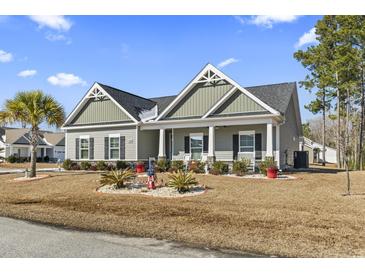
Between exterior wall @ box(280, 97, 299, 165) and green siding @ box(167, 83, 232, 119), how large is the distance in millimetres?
4630

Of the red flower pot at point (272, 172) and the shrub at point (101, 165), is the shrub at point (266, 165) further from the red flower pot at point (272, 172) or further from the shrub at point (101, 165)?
the shrub at point (101, 165)

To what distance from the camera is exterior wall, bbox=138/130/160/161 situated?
23.5m

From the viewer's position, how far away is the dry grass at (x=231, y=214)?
677 cm

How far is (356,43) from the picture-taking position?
31.5m

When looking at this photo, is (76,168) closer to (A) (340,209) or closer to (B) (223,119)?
(B) (223,119)

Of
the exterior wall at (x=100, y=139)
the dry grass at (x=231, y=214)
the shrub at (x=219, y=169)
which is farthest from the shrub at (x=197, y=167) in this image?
the exterior wall at (x=100, y=139)

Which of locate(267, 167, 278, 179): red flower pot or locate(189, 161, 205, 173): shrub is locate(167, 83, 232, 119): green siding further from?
locate(267, 167, 278, 179): red flower pot

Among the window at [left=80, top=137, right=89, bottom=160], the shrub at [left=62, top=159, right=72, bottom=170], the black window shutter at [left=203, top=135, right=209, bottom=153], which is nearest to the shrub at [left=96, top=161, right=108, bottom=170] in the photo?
the window at [left=80, top=137, right=89, bottom=160]

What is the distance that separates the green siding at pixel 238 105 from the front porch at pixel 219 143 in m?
1.22

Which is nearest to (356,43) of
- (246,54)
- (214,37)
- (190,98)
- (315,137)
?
(190,98)

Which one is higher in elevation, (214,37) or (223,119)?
(214,37)

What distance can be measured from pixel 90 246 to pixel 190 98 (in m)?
16.6

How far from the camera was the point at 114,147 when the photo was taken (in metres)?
24.2
